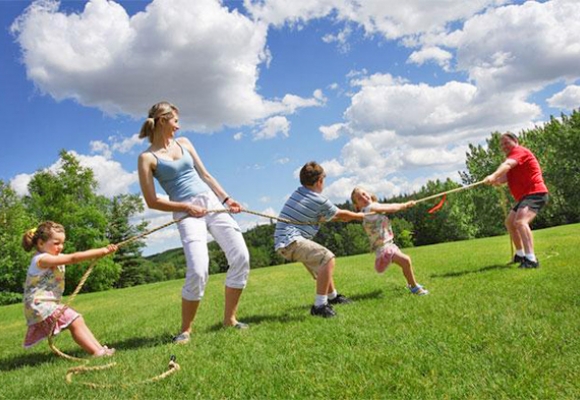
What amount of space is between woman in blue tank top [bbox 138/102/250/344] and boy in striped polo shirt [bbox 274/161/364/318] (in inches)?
35.7

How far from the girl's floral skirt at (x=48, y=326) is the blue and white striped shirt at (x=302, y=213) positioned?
2706 millimetres

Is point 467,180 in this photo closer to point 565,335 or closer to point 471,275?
point 471,275

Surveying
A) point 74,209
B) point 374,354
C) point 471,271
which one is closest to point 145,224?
point 74,209

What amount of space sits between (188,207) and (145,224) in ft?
153

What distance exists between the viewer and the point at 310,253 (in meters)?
6.20

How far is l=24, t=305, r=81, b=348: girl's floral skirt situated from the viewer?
5.39 m

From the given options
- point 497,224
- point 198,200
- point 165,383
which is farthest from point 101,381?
point 497,224

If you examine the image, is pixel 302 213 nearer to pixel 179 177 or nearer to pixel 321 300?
pixel 321 300

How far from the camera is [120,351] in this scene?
5.38 metres

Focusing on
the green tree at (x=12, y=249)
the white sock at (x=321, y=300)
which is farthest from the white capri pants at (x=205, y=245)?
the green tree at (x=12, y=249)

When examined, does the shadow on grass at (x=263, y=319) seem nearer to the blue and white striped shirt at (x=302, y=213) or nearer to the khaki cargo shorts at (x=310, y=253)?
the khaki cargo shorts at (x=310, y=253)

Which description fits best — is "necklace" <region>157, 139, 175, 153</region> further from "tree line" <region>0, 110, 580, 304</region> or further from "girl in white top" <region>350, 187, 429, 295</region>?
"tree line" <region>0, 110, 580, 304</region>

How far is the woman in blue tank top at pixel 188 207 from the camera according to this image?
5227mm

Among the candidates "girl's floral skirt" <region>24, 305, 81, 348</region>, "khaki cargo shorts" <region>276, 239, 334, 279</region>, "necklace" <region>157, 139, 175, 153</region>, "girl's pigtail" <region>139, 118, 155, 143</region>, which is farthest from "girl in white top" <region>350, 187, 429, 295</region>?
"girl's floral skirt" <region>24, 305, 81, 348</region>
